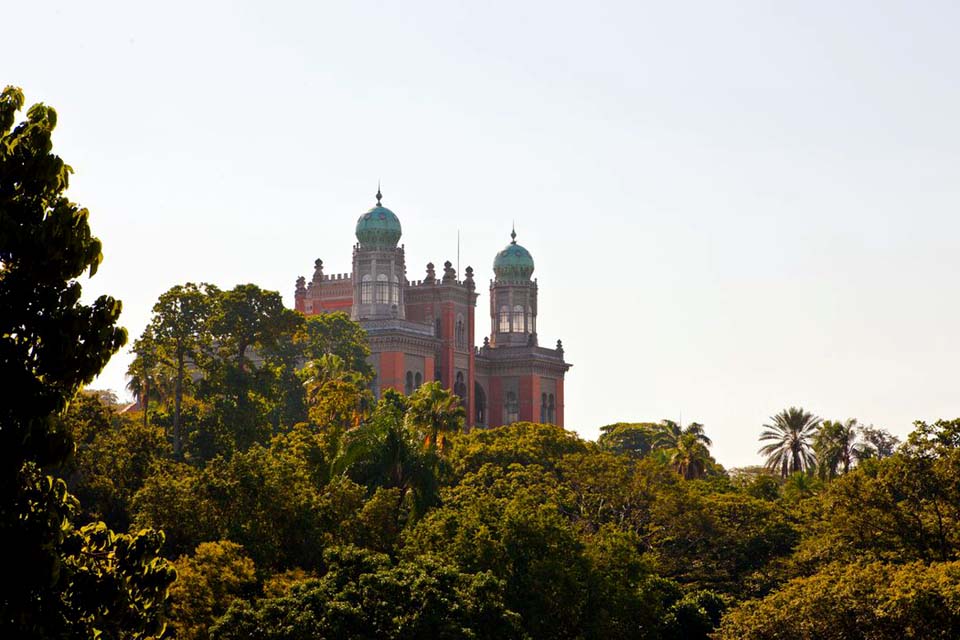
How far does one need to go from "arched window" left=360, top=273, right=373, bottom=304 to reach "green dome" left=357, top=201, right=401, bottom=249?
7.09 feet

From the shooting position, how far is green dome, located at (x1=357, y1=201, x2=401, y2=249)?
359ft

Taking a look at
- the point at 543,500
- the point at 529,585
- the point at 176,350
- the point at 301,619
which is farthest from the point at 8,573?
the point at 176,350

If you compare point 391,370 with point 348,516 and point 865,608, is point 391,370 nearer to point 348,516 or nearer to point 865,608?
point 348,516

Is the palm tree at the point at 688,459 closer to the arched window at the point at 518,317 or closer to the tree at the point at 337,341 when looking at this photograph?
the tree at the point at 337,341

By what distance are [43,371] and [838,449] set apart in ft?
196

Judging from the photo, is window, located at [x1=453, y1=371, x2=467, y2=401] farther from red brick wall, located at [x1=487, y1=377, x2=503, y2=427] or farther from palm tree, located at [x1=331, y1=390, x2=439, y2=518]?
palm tree, located at [x1=331, y1=390, x2=439, y2=518]

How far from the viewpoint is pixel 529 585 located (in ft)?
154

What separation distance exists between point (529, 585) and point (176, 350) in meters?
32.0

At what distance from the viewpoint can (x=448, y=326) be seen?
11306cm

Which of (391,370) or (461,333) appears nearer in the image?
(391,370)

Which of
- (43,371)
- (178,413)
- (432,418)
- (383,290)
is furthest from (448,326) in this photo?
(43,371)

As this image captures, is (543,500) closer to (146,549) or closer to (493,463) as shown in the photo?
(493,463)

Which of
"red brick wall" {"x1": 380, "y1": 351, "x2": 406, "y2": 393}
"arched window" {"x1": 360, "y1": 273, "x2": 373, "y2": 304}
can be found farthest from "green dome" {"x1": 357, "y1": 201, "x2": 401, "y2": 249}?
"red brick wall" {"x1": 380, "y1": 351, "x2": 406, "y2": 393}

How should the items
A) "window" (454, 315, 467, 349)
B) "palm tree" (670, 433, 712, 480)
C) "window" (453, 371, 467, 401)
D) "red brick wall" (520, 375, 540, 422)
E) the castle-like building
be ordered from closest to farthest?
"palm tree" (670, 433, 712, 480)
the castle-like building
"window" (453, 371, 467, 401)
"window" (454, 315, 467, 349)
"red brick wall" (520, 375, 540, 422)
